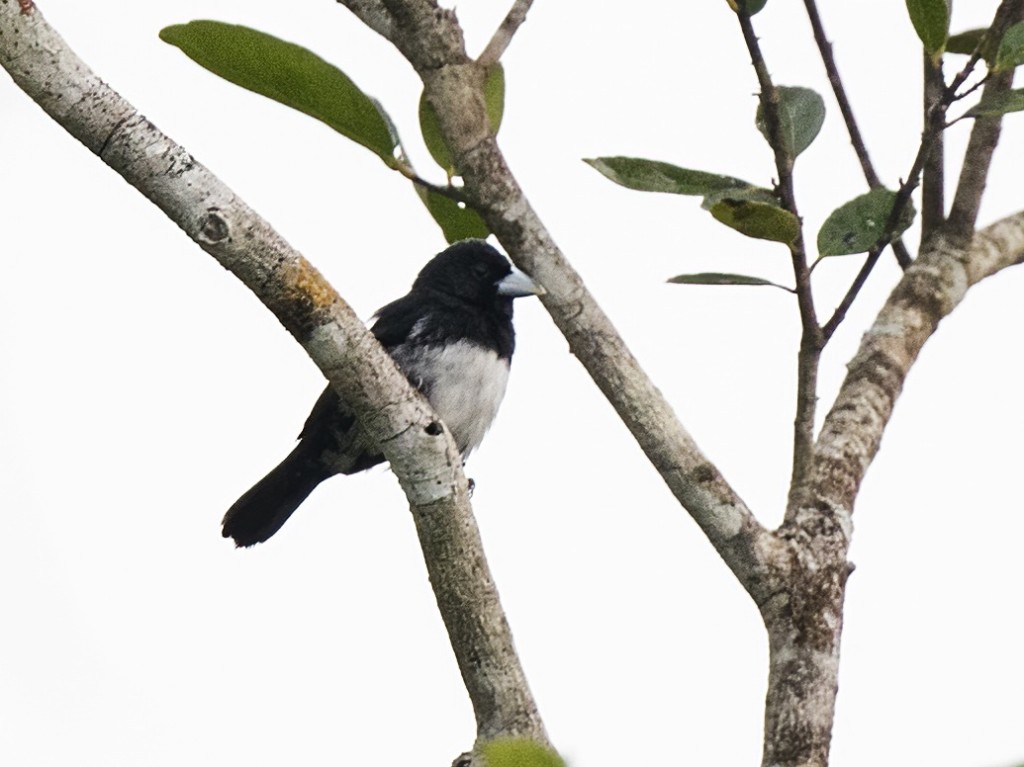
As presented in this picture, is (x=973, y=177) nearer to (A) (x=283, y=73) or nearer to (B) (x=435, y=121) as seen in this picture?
(B) (x=435, y=121)

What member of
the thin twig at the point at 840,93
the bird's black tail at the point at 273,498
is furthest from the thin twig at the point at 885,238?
the bird's black tail at the point at 273,498

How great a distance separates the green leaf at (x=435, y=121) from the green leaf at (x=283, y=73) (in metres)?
0.19

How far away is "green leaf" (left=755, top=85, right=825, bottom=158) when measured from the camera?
2.65 m

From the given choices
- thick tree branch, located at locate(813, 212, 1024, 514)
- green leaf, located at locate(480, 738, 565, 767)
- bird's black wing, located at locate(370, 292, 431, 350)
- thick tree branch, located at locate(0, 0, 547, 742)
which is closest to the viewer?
green leaf, located at locate(480, 738, 565, 767)

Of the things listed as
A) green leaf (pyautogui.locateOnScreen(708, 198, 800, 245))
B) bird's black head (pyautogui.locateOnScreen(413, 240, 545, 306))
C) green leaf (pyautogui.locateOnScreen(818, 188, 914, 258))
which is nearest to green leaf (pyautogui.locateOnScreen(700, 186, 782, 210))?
green leaf (pyautogui.locateOnScreen(708, 198, 800, 245))

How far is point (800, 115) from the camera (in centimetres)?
269

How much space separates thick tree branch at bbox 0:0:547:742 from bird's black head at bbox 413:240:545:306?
2533mm

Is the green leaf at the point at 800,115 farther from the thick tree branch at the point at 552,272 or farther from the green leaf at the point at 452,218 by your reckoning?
the green leaf at the point at 452,218

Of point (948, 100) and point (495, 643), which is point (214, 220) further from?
point (948, 100)

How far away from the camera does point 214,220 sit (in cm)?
217

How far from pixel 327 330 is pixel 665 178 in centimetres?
68

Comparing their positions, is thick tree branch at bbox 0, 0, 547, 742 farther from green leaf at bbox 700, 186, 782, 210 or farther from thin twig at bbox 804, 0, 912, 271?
thin twig at bbox 804, 0, 912, 271


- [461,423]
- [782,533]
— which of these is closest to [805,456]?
[782,533]

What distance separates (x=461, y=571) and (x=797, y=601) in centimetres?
53
